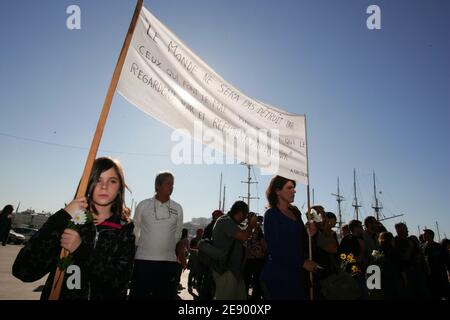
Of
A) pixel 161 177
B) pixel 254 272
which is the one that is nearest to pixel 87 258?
pixel 161 177

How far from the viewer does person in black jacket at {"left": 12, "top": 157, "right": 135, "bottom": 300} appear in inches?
73.9

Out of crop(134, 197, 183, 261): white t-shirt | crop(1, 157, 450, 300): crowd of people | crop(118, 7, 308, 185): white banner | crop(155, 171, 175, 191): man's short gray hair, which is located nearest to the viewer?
crop(1, 157, 450, 300): crowd of people

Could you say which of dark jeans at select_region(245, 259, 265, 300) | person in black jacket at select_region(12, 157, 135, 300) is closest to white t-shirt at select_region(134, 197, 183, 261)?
person in black jacket at select_region(12, 157, 135, 300)

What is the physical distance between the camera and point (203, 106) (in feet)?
12.1

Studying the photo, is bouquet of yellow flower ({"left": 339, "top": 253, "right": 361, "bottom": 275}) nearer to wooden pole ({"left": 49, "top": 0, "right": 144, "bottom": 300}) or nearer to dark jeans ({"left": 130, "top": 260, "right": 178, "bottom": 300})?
dark jeans ({"left": 130, "top": 260, "right": 178, "bottom": 300})

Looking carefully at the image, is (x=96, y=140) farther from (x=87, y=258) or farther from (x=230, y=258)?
(x=230, y=258)

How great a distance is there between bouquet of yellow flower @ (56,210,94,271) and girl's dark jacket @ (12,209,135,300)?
0.14 feet

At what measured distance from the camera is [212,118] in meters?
3.72

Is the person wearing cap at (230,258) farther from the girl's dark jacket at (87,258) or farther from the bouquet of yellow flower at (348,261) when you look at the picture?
the girl's dark jacket at (87,258)

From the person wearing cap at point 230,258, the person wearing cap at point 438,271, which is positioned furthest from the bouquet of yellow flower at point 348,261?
the person wearing cap at point 438,271

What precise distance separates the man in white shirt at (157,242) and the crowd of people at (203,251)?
0.5 inches

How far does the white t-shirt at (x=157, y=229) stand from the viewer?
13.0 feet

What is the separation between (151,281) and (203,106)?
7.69 ft
